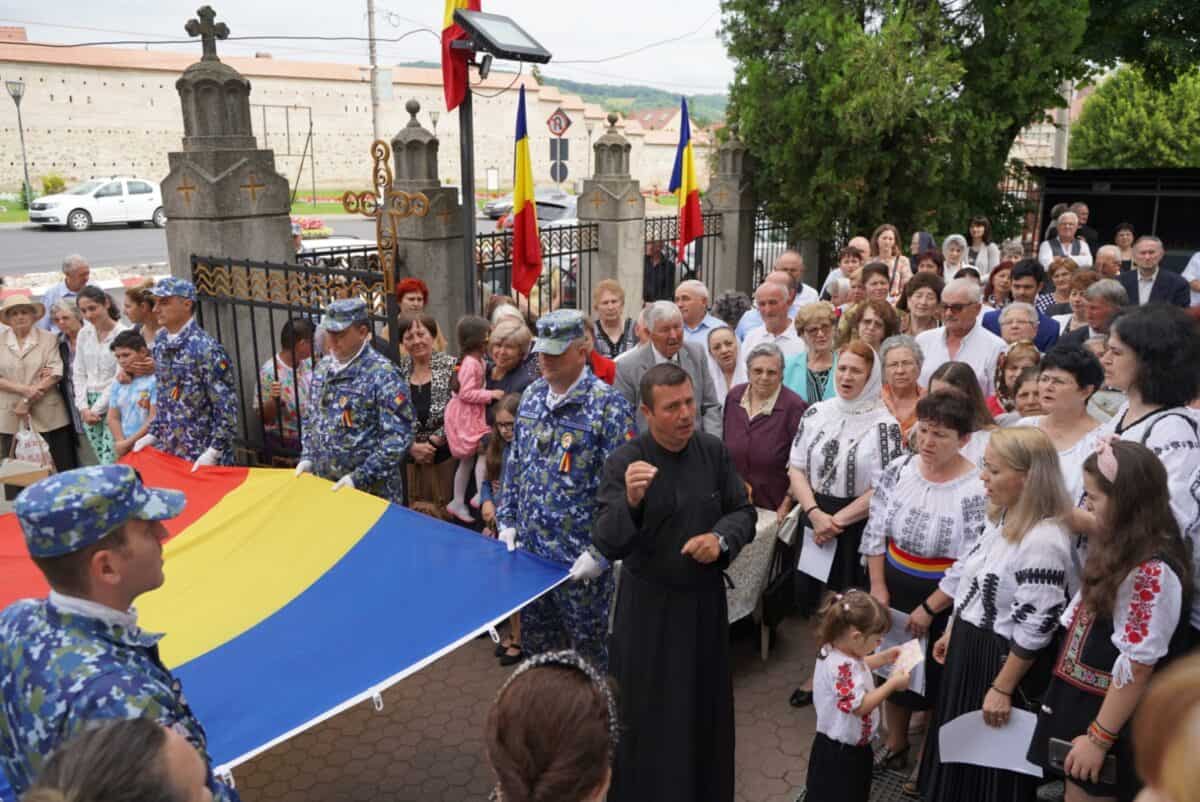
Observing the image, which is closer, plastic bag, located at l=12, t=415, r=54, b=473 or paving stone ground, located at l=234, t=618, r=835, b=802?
paving stone ground, located at l=234, t=618, r=835, b=802

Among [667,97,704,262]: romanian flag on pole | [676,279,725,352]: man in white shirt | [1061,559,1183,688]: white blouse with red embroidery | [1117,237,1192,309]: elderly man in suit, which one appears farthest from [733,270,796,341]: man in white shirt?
[1061,559,1183,688]: white blouse with red embroidery

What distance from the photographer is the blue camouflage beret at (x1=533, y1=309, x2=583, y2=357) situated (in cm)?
395

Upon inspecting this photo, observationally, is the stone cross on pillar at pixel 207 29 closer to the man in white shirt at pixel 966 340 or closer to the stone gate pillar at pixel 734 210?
the man in white shirt at pixel 966 340

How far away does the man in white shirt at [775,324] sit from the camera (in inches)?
238

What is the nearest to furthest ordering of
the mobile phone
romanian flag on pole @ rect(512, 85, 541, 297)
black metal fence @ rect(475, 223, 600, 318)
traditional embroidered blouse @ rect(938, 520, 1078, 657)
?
the mobile phone → traditional embroidered blouse @ rect(938, 520, 1078, 657) → romanian flag on pole @ rect(512, 85, 541, 297) → black metal fence @ rect(475, 223, 600, 318)

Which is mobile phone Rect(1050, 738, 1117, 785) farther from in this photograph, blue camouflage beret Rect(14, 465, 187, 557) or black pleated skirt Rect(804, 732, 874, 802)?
blue camouflage beret Rect(14, 465, 187, 557)

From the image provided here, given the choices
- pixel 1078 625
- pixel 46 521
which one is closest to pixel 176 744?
pixel 46 521

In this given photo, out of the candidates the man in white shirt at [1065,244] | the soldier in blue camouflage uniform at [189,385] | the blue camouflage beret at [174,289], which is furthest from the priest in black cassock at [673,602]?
the man in white shirt at [1065,244]

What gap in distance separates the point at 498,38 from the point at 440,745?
4.70m

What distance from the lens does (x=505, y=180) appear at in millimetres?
68375

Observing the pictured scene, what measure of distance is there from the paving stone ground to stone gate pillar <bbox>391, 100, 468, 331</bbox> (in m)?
3.94

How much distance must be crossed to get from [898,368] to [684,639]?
2.04 meters

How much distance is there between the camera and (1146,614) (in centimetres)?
277

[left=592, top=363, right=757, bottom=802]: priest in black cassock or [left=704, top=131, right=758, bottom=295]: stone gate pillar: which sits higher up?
[left=704, top=131, right=758, bottom=295]: stone gate pillar
